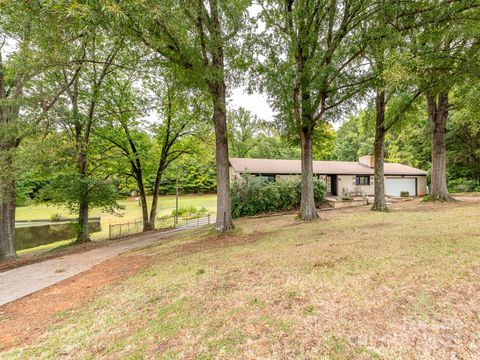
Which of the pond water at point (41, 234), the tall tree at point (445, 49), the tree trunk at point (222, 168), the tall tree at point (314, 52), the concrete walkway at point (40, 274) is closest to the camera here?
the concrete walkway at point (40, 274)

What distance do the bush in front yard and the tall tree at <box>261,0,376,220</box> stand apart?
237 inches

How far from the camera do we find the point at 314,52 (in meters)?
9.34

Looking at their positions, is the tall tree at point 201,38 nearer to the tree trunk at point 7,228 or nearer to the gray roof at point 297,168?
the tree trunk at point 7,228

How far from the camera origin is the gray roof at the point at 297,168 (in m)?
19.7

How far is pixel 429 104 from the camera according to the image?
51.0ft

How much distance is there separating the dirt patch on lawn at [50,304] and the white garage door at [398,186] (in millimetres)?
23431

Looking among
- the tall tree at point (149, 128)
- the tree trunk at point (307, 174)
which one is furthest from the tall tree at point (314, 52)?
the tall tree at point (149, 128)

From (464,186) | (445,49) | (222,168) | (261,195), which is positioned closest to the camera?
(445,49)

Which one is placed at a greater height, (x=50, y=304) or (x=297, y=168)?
(x=297, y=168)

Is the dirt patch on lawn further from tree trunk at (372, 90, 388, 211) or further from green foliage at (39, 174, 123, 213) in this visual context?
tree trunk at (372, 90, 388, 211)

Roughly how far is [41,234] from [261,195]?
19.2 metres

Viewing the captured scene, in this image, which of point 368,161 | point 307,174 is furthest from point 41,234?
point 368,161

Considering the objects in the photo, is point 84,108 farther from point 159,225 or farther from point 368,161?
point 368,161

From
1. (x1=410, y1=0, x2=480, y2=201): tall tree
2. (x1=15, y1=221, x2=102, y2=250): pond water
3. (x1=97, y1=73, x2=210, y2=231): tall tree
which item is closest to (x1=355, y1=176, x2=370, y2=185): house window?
(x1=410, y1=0, x2=480, y2=201): tall tree
